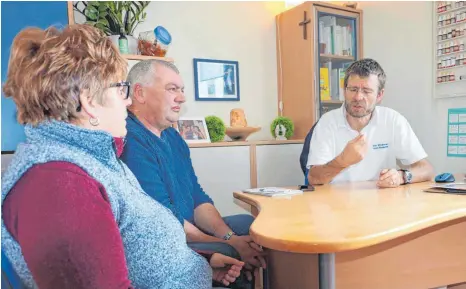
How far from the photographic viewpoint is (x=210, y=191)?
7.89ft

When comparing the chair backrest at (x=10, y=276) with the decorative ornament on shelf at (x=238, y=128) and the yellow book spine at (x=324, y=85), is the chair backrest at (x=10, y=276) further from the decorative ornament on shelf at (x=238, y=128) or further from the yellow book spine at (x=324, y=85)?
the yellow book spine at (x=324, y=85)

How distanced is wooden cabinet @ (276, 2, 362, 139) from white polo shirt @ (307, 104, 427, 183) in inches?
34.6

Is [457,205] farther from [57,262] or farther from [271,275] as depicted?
[57,262]

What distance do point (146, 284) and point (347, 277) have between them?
0.54 m

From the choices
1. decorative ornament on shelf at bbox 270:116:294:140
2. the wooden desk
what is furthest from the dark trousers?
decorative ornament on shelf at bbox 270:116:294:140

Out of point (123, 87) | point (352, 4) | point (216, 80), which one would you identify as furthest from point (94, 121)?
point (352, 4)

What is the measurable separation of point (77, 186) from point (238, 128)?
2.02 metres

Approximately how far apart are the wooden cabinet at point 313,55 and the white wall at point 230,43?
0.35 ft

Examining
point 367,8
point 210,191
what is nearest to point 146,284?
point 210,191

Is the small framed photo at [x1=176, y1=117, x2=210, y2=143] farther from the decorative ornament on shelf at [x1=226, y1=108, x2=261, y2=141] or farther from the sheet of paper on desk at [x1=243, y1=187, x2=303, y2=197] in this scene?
the sheet of paper on desk at [x1=243, y1=187, x2=303, y2=197]

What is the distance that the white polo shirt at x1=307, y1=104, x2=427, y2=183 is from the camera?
6.16 ft

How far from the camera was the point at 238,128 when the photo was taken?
104 inches

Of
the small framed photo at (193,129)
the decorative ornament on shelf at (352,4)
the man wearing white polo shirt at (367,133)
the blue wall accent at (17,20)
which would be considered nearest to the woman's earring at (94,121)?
the blue wall accent at (17,20)

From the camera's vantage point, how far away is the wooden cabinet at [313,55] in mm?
2799
